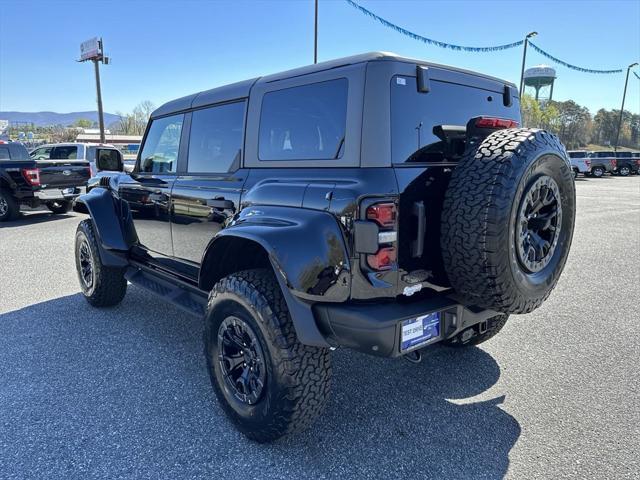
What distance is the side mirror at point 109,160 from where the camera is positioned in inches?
167

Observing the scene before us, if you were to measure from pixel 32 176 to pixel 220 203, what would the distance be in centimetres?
938

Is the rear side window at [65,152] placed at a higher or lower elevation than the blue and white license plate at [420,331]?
higher

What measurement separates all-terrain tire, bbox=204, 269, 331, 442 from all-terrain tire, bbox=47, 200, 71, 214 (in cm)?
1062

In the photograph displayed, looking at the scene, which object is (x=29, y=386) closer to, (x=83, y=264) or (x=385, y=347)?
(x=83, y=264)

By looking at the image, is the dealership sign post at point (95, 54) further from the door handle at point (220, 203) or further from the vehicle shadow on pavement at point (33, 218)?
the door handle at point (220, 203)

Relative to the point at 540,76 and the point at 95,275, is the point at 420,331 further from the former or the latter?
the point at 540,76

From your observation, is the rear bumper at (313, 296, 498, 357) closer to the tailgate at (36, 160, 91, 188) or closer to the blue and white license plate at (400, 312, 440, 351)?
the blue and white license plate at (400, 312, 440, 351)

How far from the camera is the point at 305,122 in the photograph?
256cm

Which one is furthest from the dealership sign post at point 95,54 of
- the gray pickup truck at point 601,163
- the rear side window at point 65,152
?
the gray pickup truck at point 601,163

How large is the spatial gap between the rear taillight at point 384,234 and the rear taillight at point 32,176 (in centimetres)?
1054

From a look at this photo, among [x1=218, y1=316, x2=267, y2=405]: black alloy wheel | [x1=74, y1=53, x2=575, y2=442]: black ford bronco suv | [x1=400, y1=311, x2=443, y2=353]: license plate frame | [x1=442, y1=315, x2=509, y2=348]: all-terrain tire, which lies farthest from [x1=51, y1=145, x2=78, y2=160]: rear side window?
[x1=400, y1=311, x2=443, y2=353]: license plate frame

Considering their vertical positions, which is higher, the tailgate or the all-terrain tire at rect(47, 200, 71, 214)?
the tailgate

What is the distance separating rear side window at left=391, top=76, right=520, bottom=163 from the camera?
2.23 meters

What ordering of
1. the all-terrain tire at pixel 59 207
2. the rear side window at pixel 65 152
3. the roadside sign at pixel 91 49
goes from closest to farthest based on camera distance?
1. the all-terrain tire at pixel 59 207
2. the rear side window at pixel 65 152
3. the roadside sign at pixel 91 49
